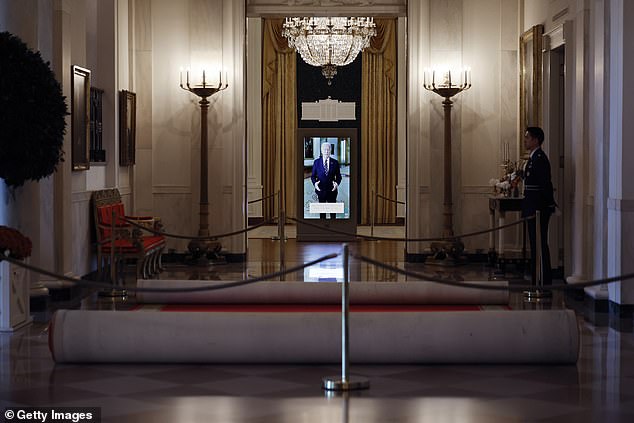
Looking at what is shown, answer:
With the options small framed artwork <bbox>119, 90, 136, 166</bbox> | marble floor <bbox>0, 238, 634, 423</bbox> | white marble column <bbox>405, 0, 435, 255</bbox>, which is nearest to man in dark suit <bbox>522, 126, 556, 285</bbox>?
marble floor <bbox>0, 238, 634, 423</bbox>

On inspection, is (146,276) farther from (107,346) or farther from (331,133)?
(331,133)

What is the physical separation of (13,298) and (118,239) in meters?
3.43

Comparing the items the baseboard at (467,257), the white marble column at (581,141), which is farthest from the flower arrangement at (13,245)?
the baseboard at (467,257)

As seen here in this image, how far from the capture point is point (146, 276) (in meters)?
Answer: 14.3

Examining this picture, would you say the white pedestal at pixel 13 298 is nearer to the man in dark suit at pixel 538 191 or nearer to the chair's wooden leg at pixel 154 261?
the chair's wooden leg at pixel 154 261

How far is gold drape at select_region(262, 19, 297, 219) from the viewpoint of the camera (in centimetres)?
2452

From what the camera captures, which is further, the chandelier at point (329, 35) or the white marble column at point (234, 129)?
the chandelier at point (329, 35)

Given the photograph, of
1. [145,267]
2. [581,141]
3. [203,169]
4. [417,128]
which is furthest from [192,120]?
[581,141]

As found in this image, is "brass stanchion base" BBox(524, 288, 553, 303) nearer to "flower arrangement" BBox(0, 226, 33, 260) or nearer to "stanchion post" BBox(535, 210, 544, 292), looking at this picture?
"stanchion post" BBox(535, 210, 544, 292)

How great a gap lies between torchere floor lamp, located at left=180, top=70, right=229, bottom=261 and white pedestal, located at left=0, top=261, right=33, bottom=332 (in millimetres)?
5708

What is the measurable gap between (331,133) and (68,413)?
48.1 ft

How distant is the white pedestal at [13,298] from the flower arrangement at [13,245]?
0.34 feet

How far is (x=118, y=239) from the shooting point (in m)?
13.3

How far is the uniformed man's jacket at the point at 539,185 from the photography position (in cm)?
1244
